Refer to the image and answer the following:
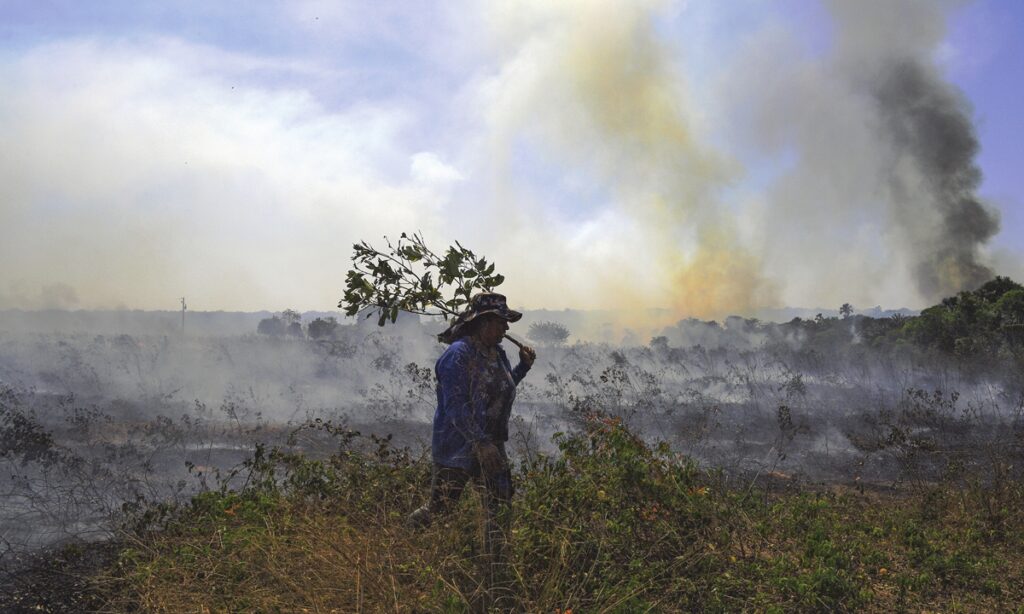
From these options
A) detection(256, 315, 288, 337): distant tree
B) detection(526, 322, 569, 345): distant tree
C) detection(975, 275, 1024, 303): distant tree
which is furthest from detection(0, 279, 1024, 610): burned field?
detection(256, 315, 288, 337): distant tree

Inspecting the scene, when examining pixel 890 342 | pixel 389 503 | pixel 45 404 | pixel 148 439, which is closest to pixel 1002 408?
pixel 890 342

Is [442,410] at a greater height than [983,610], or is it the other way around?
[442,410]

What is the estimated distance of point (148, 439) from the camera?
1392 cm

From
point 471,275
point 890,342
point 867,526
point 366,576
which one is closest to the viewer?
point 366,576

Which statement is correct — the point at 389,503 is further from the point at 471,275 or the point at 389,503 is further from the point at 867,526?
the point at 867,526

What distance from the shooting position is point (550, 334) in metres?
37.3

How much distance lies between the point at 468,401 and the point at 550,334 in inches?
1297

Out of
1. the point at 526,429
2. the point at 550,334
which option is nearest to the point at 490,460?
the point at 526,429

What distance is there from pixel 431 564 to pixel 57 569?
3.19 metres

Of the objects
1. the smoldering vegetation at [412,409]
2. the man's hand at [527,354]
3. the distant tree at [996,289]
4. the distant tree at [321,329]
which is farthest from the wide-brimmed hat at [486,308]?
the distant tree at [321,329]

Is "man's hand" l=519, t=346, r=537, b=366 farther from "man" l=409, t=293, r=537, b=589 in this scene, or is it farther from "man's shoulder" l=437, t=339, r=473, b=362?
"man's shoulder" l=437, t=339, r=473, b=362

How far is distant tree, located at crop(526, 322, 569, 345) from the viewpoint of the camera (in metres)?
36.7

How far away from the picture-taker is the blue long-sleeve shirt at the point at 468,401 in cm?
439

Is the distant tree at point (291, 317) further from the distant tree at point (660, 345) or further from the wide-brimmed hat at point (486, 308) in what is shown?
the wide-brimmed hat at point (486, 308)
